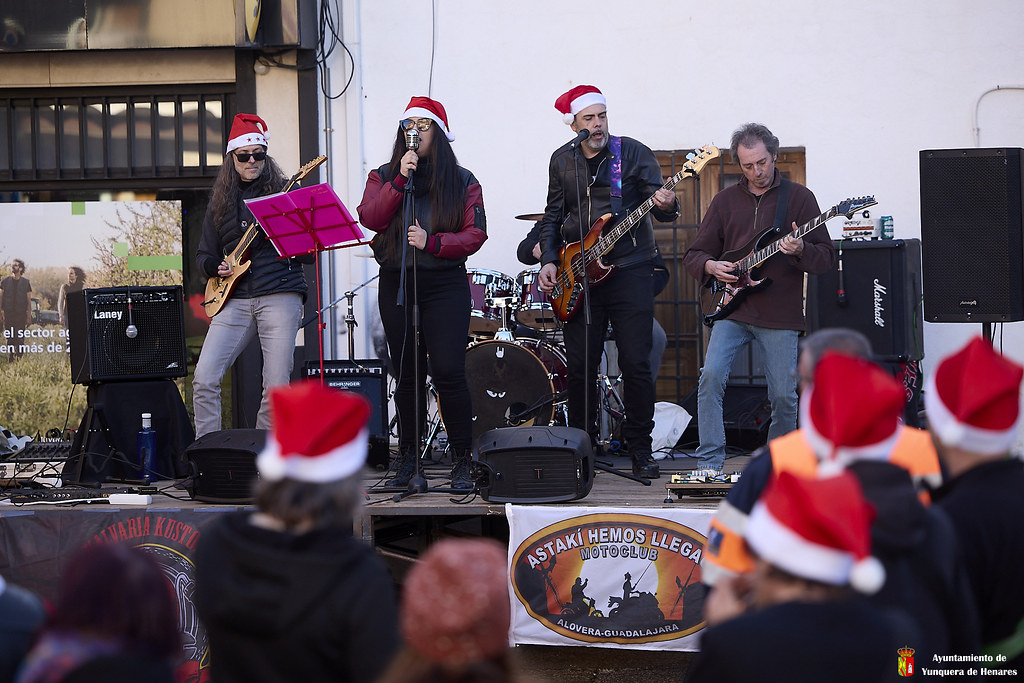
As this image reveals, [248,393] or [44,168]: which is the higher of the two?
[44,168]

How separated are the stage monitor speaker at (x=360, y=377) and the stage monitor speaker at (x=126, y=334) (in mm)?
917

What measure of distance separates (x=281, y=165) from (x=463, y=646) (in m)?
7.04

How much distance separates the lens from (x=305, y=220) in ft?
18.3

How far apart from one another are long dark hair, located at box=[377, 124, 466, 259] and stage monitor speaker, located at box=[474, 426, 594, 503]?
3.93 feet

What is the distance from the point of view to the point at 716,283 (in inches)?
231

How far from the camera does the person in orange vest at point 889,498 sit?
89.0 inches

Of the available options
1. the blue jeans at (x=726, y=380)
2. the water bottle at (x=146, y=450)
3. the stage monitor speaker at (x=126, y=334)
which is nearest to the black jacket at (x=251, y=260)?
the stage monitor speaker at (x=126, y=334)

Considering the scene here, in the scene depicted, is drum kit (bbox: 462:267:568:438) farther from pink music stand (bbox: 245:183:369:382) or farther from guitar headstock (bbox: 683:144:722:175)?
pink music stand (bbox: 245:183:369:382)

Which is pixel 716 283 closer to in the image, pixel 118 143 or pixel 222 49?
pixel 222 49

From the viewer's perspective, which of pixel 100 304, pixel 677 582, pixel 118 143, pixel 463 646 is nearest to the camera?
pixel 463 646

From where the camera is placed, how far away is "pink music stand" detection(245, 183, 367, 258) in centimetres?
543

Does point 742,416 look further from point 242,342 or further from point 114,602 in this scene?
point 114,602

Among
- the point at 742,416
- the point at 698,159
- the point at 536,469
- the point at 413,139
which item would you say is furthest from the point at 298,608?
the point at 742,416

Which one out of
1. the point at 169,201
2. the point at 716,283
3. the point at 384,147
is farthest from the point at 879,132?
the point at 169,201
